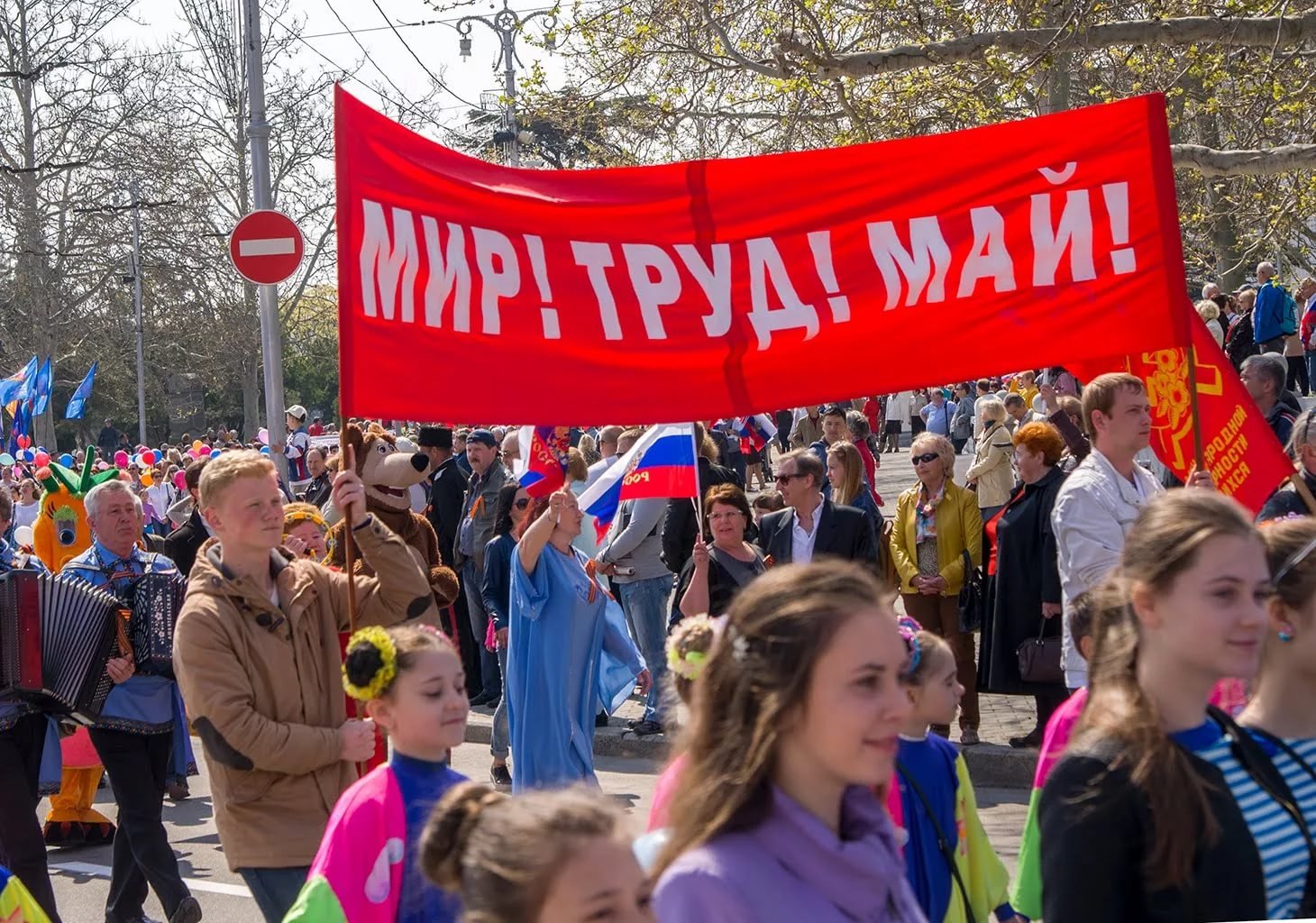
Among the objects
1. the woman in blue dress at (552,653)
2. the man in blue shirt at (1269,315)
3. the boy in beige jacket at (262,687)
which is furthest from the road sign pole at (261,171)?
the boy in beige jacket at (262,687)

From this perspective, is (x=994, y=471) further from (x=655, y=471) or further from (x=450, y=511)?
(x=655, y=471)

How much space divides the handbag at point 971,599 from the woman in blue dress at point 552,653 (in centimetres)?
260

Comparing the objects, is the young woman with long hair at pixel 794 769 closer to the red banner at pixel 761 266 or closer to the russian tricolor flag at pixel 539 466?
the red banner at pixel 761 266

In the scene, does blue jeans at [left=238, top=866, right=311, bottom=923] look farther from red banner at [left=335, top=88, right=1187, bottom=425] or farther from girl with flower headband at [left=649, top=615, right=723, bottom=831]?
red banner at [left=335, top=88, right=1187, bottom=425]

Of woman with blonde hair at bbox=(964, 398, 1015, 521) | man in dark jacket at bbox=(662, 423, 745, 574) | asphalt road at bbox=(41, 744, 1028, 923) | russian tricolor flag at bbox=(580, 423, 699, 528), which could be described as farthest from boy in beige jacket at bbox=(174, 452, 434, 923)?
woman with blonde hair at bbox=(964, 398, 1015, 521)

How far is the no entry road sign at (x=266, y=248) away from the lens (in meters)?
12.5

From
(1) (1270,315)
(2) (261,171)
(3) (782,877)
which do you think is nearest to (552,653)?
(3) (782,877)

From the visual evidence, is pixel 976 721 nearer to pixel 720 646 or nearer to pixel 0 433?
pixel 720 646

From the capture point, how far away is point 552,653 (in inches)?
293

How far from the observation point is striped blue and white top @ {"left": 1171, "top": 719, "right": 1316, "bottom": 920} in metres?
2.60

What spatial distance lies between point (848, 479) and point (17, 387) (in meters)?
26.9

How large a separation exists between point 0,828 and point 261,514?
7.51 feet

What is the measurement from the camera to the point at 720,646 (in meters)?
2.56

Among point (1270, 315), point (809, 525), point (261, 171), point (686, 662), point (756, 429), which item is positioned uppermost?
point (261, 171)
